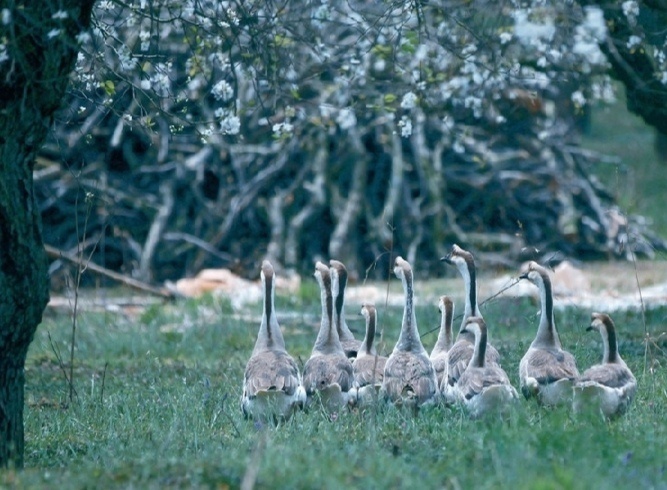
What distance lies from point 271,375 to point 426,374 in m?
1.18

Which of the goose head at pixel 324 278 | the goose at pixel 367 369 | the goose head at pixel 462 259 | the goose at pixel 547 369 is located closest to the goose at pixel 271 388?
the goose at pixel 367 369

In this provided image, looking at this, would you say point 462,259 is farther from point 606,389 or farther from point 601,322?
point 606,389

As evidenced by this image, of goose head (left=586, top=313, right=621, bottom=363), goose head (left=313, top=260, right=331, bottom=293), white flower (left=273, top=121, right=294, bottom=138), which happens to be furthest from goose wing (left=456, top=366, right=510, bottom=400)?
white flower (left=273, top=121, right=294, bottom=138)

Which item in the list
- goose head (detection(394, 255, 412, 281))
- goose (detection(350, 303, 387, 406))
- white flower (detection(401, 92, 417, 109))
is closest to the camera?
goose (detection(350, 303, 387, 406))

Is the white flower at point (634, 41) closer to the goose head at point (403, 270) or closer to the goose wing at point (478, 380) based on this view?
the goose head at point (403, 270)

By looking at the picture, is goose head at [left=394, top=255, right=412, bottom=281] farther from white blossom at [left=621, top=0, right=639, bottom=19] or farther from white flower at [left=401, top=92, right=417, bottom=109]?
white blossom at [left=621, top=0, right=639, bottom=19]

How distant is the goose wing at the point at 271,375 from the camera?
803 cm

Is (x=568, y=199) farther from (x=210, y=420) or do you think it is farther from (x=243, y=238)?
(x=210, y=420)

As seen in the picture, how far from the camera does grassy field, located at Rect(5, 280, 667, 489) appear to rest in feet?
18.3

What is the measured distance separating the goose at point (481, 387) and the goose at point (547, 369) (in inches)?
11.9

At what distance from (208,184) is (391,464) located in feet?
45.8

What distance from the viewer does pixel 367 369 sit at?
873 cm

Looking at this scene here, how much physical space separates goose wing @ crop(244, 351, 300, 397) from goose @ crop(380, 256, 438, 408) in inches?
27.9

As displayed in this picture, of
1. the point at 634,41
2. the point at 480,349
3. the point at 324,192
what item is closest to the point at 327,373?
the point at 480,349
